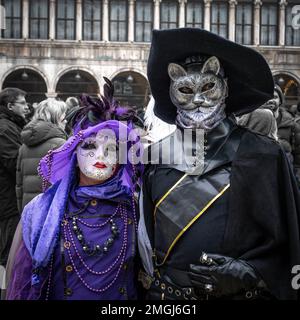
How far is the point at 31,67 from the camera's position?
2578 centimetres

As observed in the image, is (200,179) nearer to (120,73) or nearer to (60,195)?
(60,195)

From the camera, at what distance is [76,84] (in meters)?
26.4

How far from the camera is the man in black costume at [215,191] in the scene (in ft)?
8.84

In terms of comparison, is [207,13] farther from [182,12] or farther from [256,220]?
[256,220]

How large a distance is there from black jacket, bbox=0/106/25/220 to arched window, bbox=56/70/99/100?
20041 millimetres

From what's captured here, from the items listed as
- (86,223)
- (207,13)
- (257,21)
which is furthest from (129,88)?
(86,223)

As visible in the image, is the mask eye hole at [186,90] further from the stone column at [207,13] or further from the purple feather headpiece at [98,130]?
the stone column at [207,13]

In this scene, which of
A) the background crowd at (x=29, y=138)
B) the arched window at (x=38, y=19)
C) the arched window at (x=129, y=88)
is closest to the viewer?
the background crowd at (x=29, y=138)

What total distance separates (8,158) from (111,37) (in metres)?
21.2

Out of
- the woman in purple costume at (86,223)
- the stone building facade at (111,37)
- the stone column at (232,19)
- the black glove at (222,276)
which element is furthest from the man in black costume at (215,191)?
the stone column at (232,19)

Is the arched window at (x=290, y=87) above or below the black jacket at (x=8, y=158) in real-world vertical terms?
above

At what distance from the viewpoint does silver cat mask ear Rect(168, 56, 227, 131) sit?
2.88 metres

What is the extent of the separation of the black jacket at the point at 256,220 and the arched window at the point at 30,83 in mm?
24009

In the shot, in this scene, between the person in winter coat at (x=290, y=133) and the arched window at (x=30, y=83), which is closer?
the person in winter coat at (x=290, y=133)
